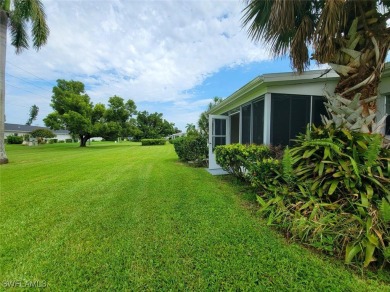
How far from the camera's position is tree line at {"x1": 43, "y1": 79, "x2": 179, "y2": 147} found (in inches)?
882

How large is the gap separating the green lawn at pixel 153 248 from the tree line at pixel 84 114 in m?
19.9

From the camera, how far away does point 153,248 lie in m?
2.66

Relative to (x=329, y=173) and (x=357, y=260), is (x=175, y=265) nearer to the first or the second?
(x=357, y=260)

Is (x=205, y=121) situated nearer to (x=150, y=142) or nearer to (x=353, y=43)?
(x=353, y=43)

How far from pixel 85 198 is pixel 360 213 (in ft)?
17.2

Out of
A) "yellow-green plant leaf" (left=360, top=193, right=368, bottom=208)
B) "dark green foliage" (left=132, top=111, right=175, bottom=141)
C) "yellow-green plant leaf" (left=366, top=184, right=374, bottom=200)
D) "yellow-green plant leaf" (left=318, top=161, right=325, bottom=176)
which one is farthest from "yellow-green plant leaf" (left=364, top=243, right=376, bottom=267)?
"dark green foliage" (left=132, top=111, right=175, bottom=141)

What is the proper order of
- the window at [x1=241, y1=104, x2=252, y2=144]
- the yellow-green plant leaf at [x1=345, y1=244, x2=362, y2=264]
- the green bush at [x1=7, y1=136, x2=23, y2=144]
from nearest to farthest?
the yellow-green plant leaf at [x1=345, y1=244, x2=362, y2=264] → the window at [x1=241, y1=104, x2=252, y2=144] → the green bush at [x1=7, y1=136, x2=23, y2=144]

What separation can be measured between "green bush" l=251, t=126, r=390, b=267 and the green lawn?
0.26 meters

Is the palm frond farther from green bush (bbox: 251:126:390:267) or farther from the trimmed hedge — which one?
green bush (bbox: 251:126:390:267)

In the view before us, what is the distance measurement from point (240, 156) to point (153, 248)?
122 inches

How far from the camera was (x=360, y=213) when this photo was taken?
2.67 meters

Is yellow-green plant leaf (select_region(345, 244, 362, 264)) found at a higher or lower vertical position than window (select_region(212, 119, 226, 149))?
lower

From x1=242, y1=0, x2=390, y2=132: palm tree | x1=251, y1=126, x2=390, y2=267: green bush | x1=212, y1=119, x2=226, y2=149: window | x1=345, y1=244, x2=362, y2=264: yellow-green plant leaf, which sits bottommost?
x1=345, y1=244, x2=362, y2=264: yellow-green plant leaf

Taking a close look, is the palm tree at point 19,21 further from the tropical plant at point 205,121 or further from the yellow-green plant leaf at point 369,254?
the yellow-green plant leaf at point 369,254
